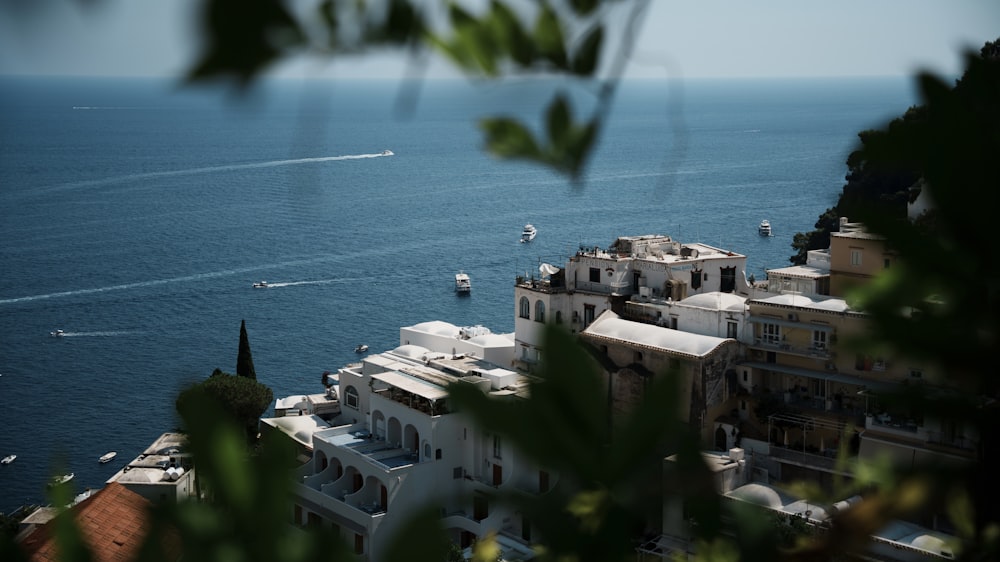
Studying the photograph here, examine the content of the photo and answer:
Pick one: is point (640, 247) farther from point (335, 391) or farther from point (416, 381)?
point (335, 391)

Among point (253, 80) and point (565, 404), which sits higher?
point (253, 80)

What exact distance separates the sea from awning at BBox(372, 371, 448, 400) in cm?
542

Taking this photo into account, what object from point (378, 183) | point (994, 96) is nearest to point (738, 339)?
point (994, 96)

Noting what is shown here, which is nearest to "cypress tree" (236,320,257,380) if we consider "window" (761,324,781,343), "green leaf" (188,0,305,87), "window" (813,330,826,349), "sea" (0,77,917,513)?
"sea" (0,77,917,513)

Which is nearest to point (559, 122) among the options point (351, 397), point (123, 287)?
point (351, 397)

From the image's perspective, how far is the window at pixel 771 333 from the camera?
1703 cm

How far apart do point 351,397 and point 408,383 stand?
100.0 inches

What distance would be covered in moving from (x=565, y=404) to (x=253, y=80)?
0.30 m

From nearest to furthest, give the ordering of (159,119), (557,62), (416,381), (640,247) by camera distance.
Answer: (557,62)
(416,381)
(640,247)
(159,119)

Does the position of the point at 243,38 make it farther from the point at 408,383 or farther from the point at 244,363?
the point at 244,363

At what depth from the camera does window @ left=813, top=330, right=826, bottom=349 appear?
16516mm

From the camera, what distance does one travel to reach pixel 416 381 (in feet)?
61.2

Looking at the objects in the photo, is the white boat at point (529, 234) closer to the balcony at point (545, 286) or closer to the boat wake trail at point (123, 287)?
the boat wake trail at point (123, 287)

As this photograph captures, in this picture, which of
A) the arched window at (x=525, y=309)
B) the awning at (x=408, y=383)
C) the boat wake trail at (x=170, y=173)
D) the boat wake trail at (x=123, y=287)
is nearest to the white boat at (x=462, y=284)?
the boat wake trail at (x=123, y=287)
